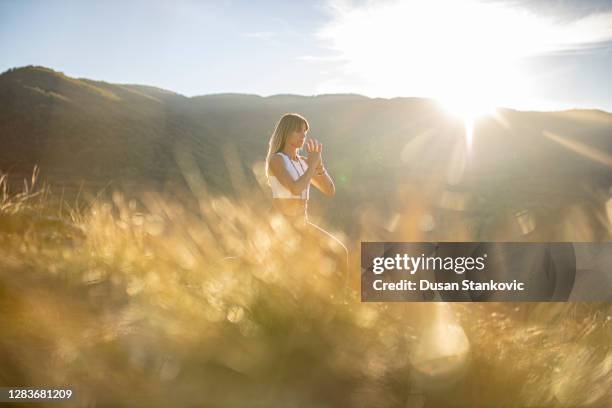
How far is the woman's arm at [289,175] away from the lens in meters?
4.14

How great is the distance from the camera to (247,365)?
2.98m

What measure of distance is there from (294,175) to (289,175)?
0.10 meters

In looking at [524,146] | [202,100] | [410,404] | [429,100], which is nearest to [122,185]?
[410,404]

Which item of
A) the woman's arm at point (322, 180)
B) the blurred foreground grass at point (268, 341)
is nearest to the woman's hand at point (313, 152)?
the woman's arm at point (322, 180)

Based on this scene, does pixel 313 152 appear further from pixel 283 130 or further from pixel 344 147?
pixel 344 147

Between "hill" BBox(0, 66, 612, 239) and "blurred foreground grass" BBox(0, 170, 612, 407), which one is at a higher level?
"hill" BBox(0, 66, 612, 239)

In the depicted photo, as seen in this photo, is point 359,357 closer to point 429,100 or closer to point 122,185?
point 122,185

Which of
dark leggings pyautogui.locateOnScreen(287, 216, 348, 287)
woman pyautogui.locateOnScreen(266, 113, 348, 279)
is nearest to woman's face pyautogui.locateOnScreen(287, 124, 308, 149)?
woman pyautogui.locateOnScreen(266, 113, 348, 279)

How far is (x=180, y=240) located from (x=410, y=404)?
243 centimetres

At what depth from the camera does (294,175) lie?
435 cm

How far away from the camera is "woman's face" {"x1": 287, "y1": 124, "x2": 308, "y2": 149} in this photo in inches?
170

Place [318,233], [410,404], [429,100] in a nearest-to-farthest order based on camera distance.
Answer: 1. [410,404]
2. [318,233]
3. [429,100]

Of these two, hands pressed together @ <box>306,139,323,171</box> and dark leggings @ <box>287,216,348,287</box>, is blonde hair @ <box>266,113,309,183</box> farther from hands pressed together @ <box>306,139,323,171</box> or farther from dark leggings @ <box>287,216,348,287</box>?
dark leggings @ <box>287,216,348,287</box>

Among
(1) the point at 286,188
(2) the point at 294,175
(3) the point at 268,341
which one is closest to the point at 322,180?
(2) the point at 294,175
